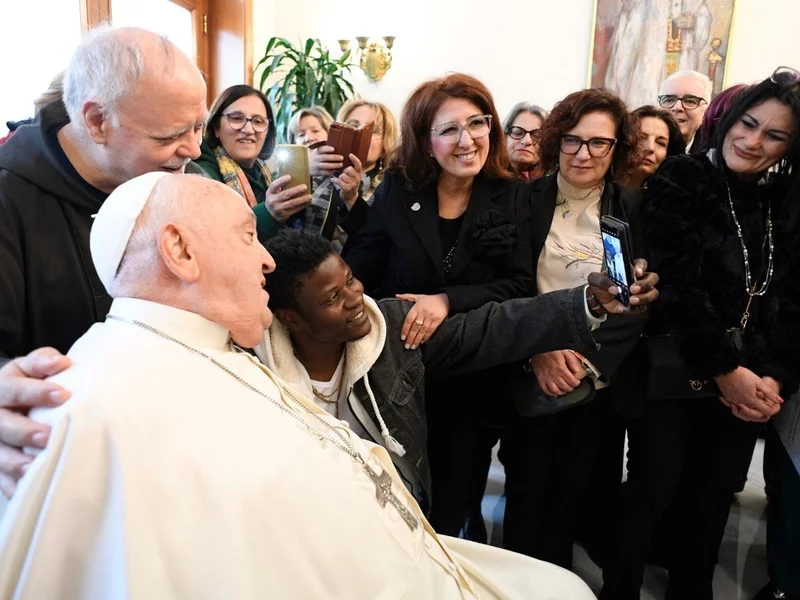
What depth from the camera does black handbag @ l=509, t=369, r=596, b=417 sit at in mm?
1715

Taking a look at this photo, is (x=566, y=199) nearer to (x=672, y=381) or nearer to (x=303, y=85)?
(x=672, y=381)

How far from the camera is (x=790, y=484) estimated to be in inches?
76.2

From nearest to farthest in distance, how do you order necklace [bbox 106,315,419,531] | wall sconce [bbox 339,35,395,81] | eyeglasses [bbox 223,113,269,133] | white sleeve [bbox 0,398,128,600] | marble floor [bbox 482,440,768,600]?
white sleeve [bbox 0,398,128,600] → necklace [bbox 106,315,419,531] → marble floor [bbox 482,440,768,600] → eyeglasses [bbox 223,113,269,133] → wall sconce [bbox 339,35,395,81]

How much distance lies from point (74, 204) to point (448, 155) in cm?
108

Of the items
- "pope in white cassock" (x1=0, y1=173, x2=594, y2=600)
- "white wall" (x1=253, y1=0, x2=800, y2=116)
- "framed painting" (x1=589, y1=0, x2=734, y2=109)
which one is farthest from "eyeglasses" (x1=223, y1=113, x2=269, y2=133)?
"framed painting" (x1=589, y1=0, x2=734, y2=109)

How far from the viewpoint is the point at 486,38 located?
500 centimetres

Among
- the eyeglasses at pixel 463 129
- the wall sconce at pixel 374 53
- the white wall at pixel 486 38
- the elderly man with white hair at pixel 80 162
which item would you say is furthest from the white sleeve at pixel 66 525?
the wall sconce at pixel 374 53

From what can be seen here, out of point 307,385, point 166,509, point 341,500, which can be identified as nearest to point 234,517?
point 166,509

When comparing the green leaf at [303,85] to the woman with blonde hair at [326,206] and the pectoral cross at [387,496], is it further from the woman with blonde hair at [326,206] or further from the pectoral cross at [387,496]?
the pectoral cross at [387,496]

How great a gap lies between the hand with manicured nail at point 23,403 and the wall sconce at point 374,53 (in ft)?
15.7

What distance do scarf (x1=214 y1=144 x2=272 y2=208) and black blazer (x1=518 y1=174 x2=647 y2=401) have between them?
115cm

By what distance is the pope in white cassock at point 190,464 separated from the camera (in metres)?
0.81

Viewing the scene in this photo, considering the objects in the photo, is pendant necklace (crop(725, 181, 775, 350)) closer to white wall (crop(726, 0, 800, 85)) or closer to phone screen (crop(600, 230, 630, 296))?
phone screen (crop(600, 230, 630, 296))

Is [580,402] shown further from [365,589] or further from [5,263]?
[5,263]
